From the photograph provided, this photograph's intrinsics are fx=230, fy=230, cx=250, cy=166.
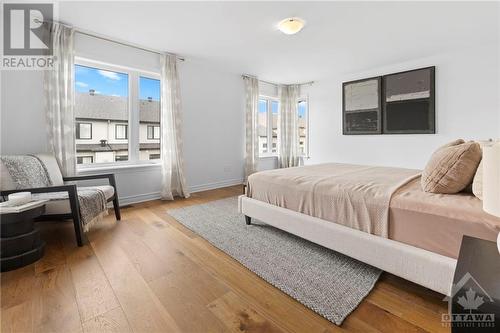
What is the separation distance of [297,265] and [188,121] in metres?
3.23

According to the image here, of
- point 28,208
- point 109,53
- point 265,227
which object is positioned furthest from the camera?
point 109,53

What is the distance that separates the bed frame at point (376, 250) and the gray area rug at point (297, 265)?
0.46 feet

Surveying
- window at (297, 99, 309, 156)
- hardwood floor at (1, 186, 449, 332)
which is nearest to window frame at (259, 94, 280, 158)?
window at (297, 99, 309, 156)

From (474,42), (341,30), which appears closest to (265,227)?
(341,30)

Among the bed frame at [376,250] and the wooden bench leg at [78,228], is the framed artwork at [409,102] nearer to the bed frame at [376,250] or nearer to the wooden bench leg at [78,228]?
the bed frame at [376,250]

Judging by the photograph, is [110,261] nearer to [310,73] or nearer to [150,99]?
[150,99]

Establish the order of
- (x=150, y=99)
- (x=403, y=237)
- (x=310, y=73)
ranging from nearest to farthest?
(x=403, y=237)
(x=150, y=99)
(x=310, y=73)

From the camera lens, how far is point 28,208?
1.84 m

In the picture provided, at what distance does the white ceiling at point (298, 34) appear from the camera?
2.49 m

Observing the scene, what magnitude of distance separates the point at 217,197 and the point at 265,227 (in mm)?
1560

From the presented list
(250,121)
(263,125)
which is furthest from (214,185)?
(263,125)

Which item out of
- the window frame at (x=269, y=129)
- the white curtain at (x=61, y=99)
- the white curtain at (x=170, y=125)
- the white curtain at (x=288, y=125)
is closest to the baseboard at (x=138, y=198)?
the white curtain at (x=170, y=125)

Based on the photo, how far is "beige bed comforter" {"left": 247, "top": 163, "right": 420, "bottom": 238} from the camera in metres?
1.65

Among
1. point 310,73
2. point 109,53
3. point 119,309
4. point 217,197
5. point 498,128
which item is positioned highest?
point 310,73
